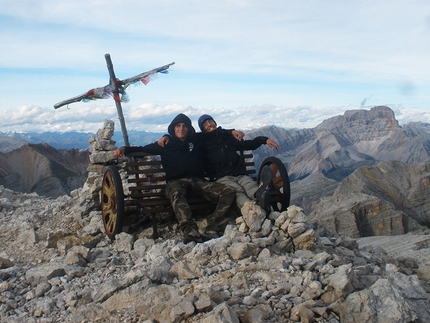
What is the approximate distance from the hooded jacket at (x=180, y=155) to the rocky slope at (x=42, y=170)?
1917 inches

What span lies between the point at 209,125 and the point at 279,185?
6.85 ft

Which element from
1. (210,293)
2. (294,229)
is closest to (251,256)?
(294,229)

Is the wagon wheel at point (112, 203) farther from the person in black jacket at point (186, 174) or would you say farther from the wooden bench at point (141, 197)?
the person in black jacket at point (186, 174)

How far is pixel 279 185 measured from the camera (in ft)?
30.0

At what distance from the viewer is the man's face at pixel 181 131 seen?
945 centimetres

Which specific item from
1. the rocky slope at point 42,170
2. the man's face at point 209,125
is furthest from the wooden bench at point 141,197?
the rocky slope at point 42,170

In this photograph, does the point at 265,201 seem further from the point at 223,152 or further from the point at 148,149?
the point at 148,149

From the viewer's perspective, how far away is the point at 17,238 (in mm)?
10078

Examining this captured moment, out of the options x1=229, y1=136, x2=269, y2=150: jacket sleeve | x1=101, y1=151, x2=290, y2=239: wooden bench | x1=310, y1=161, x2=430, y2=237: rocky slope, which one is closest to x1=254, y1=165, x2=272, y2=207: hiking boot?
x1=101, y1=151, x2=290, y2=239: wooden bench

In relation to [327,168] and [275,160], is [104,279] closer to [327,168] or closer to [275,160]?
[275,160]

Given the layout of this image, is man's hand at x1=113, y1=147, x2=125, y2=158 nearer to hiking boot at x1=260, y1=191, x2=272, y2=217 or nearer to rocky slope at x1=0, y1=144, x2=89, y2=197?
hiking boot at x1=260, y1=191, x2=272, y2=217

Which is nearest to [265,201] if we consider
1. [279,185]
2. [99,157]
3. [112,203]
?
[279,185]

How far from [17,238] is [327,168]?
174 metres

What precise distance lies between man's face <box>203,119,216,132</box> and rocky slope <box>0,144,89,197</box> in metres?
48.6
